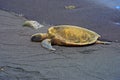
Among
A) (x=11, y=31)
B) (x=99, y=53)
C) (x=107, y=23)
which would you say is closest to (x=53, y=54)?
(x=99, y=53)

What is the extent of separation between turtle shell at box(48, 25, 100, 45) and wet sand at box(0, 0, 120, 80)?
0.12 m

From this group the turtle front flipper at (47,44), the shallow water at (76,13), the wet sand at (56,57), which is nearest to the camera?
→ the wet sand at (56,57)

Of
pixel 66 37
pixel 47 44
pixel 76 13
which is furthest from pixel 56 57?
pixel 76 13

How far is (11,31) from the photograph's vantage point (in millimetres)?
5859

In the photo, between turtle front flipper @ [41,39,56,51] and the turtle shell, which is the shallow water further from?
turtle front flipper @ [41,39,56,51]

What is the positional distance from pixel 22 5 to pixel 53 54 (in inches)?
165

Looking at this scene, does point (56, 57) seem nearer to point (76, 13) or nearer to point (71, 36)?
point (71, 36)

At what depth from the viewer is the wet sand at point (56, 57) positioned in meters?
3.75

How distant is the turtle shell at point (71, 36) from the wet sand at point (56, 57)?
122 mm

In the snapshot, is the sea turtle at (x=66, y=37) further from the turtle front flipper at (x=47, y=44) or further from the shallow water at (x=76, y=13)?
the shallow water at (x=76, y=13)

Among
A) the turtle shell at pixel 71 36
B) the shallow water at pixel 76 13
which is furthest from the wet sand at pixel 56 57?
the turtle shell at pixel 71 36

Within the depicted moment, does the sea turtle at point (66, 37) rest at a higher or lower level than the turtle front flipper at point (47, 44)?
higher

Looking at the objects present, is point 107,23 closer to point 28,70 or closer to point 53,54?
point 53,54

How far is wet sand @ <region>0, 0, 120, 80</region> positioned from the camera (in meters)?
3.75
